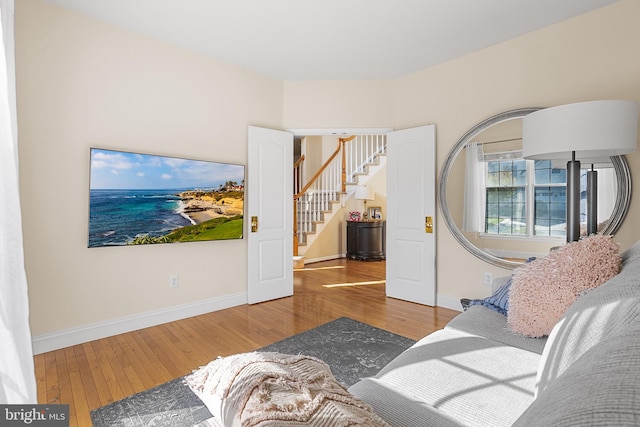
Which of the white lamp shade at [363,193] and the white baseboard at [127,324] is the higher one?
the white lamp shade at [363,193]

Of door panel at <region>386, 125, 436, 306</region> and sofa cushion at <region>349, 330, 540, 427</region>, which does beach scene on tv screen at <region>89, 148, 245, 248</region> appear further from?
sofa cushion at <region>349, 330, 540, 427</region>

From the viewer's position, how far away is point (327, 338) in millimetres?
2887

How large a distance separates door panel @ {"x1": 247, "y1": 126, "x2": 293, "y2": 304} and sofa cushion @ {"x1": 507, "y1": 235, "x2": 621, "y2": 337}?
2.81 metres

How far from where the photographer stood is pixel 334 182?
7445mm

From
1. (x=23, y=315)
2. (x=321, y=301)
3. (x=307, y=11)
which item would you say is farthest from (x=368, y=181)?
(x=23, y=315)

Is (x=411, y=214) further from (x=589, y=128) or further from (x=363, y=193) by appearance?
(x=363, y=193)

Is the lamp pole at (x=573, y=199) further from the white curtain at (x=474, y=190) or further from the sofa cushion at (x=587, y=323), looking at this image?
the sofa cushion at (x=587, y=323)

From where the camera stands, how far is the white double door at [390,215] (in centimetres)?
391

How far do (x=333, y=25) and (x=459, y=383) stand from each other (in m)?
2.94

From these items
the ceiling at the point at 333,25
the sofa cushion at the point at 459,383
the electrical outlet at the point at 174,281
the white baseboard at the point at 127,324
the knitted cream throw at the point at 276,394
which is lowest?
the white baseboard at the point at 127,324

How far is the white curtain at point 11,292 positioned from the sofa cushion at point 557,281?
7.20 feet

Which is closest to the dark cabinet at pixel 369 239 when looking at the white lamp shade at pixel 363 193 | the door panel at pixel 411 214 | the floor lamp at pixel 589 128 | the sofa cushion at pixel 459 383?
the white lamp shade at pixel 363 193

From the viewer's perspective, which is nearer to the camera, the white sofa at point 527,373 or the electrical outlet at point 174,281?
the white sofa at point 527,373

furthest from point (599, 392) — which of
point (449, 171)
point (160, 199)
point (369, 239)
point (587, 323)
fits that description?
point (369, 239)
